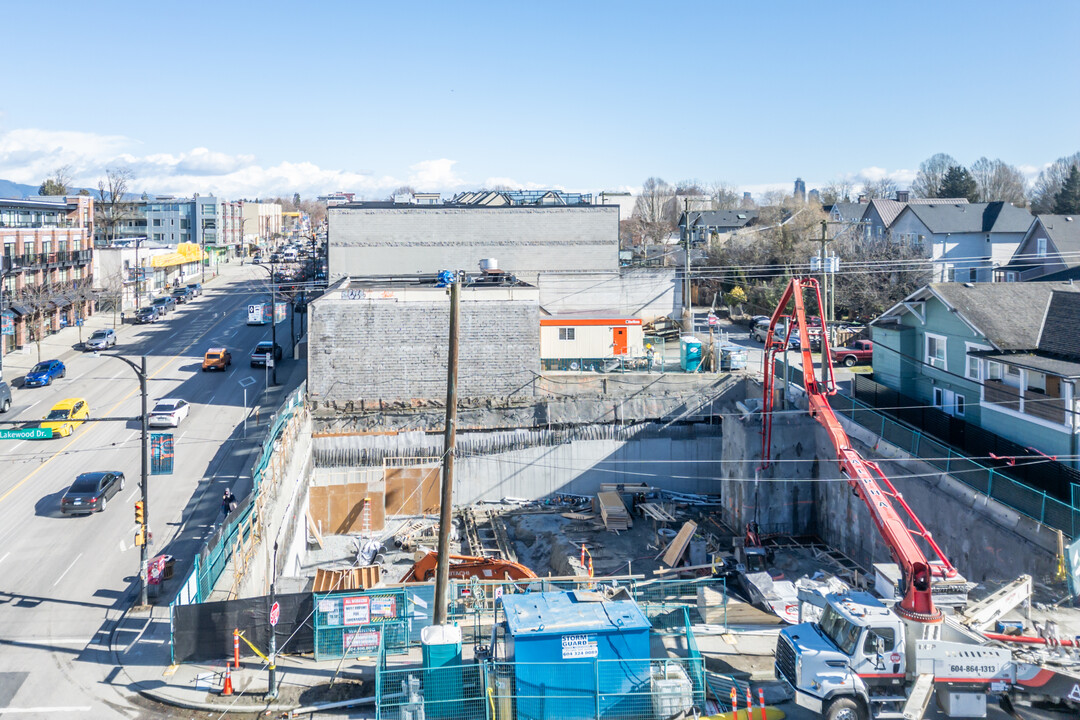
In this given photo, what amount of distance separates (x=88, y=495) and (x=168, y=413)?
33.3 ft

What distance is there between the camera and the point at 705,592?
66.2 ft

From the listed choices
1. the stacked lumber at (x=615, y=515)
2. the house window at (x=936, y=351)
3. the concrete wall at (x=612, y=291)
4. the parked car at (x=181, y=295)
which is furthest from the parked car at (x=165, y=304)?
the house window at (x=936, y=351)

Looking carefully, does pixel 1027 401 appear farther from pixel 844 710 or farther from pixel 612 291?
pixel 612 291

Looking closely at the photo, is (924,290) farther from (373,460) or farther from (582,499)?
(373,460)

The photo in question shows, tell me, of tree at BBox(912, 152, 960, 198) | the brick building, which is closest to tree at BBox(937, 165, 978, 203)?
tree at BBox(912, 152, 960, 198)

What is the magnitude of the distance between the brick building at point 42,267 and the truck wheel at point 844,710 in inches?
2013

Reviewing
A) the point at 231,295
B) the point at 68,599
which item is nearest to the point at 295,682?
the point at 68,599

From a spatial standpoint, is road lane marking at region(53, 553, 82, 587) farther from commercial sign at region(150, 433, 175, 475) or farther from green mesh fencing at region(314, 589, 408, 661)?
green mesh fencing at region(314, 589, 408, 661)

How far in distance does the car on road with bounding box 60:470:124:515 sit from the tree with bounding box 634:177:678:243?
264ft

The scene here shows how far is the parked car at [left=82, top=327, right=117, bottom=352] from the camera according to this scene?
53406 mm

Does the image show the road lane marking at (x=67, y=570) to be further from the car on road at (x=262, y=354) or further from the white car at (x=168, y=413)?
the car on road at (x=262, y=354)

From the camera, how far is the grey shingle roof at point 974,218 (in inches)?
2454

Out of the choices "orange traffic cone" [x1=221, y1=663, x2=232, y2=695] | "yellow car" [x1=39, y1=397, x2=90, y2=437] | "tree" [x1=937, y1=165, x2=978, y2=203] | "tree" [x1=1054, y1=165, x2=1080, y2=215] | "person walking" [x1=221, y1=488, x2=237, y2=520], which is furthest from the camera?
"tree" [x1=937, y1=165, x2=978, y2=203]

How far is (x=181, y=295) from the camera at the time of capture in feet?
256
